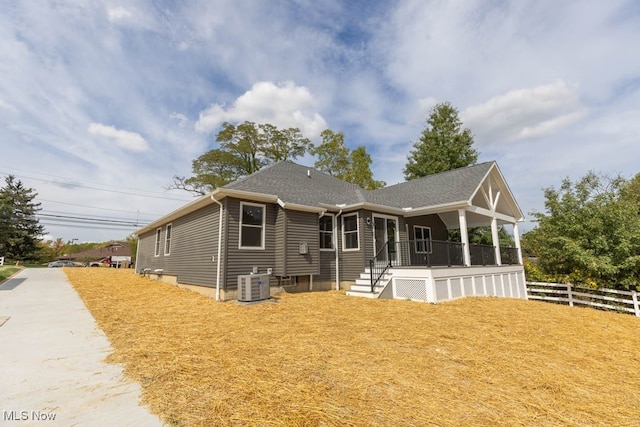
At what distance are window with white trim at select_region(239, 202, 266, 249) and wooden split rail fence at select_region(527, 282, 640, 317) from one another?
12.7 metres

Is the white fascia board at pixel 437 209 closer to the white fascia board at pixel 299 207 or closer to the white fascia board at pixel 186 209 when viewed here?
the white fascia board at pixel 299 207

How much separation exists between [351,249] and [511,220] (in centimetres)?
1006

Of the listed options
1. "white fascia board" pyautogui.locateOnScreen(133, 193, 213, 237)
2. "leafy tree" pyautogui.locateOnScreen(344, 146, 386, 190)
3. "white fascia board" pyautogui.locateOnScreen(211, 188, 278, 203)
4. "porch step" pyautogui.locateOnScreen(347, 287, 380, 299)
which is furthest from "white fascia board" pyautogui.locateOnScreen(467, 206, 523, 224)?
"leafy tree" pyautogui.locateOnScreen(344, 146, 386, 190)

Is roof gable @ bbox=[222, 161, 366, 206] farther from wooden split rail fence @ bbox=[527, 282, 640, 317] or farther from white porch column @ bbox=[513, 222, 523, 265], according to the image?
wooden split rail fence @ bbox=[527, 282, 640, 317]

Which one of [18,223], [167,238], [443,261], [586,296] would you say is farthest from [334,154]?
[18,223]

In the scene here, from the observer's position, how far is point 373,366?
144 inches

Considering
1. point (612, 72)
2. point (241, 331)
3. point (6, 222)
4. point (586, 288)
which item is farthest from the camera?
point (6, 222)

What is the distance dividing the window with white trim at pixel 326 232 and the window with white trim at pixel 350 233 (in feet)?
1.76

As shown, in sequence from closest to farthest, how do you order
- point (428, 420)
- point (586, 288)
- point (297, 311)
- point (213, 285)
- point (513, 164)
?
point (428, 420)
point (297, 311)
point (213, 285)
point (586, 288)
point (513, 164)

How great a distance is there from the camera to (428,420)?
2.38m

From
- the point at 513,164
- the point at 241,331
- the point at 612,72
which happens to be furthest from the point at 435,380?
the point at 513,164

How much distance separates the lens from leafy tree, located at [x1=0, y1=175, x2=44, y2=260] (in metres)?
31.2

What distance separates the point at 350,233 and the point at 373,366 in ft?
25.1

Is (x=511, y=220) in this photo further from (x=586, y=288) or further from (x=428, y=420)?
(x=428, y=420)
